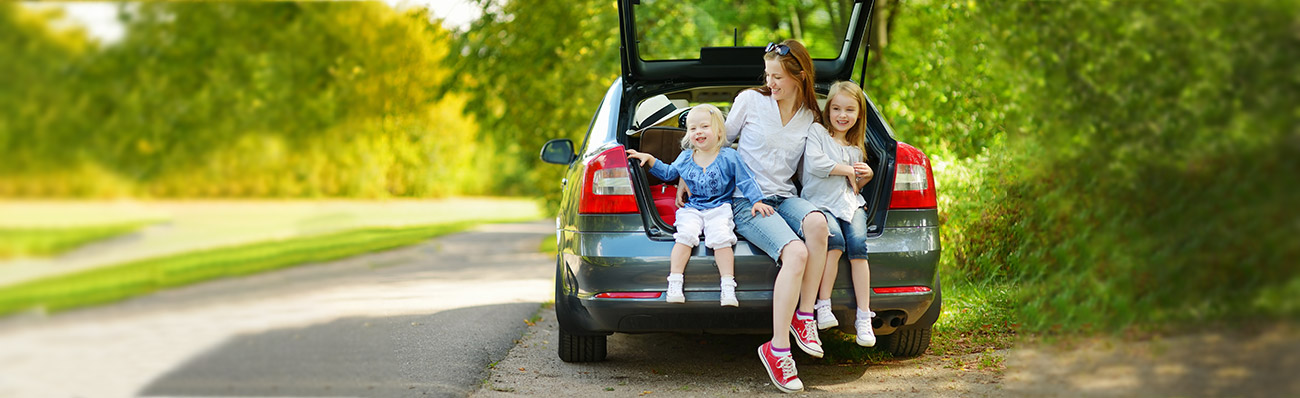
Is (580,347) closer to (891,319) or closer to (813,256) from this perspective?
(813,256)

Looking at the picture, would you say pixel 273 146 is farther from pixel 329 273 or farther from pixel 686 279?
pixel 686 279

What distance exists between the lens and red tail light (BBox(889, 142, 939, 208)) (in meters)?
4.21

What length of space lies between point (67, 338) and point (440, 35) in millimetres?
1855

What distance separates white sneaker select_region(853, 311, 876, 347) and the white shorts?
0.64 metres

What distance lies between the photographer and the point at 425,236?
299cm

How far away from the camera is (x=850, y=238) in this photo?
4.06 meters

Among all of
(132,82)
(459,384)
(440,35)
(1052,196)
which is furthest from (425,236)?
(1052,196)

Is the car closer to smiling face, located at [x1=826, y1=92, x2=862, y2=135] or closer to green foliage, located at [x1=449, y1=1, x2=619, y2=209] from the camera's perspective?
smiling face, located at [x1=826, y1=92, x2=862, y2=135]

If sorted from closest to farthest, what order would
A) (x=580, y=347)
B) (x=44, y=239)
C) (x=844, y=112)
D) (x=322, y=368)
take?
1. (x=44, y=239)
2. (x=322, y=368)
3. (x=844, y=112)
4. (x=580, y=347)

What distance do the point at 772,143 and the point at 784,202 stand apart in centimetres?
29

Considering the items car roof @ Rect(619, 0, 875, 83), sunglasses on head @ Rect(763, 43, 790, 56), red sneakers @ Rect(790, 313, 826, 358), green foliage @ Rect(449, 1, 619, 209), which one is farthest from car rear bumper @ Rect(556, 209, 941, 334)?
green foliage @ Rect(449, 1, 619, 209)

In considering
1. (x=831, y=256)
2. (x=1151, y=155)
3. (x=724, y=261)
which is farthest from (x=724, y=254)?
(x=1151, y=155)

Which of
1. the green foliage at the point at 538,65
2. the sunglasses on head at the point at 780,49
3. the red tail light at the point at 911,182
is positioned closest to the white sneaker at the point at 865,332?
the red tail light at the point at 911,182

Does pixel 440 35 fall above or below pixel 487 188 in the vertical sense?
above
